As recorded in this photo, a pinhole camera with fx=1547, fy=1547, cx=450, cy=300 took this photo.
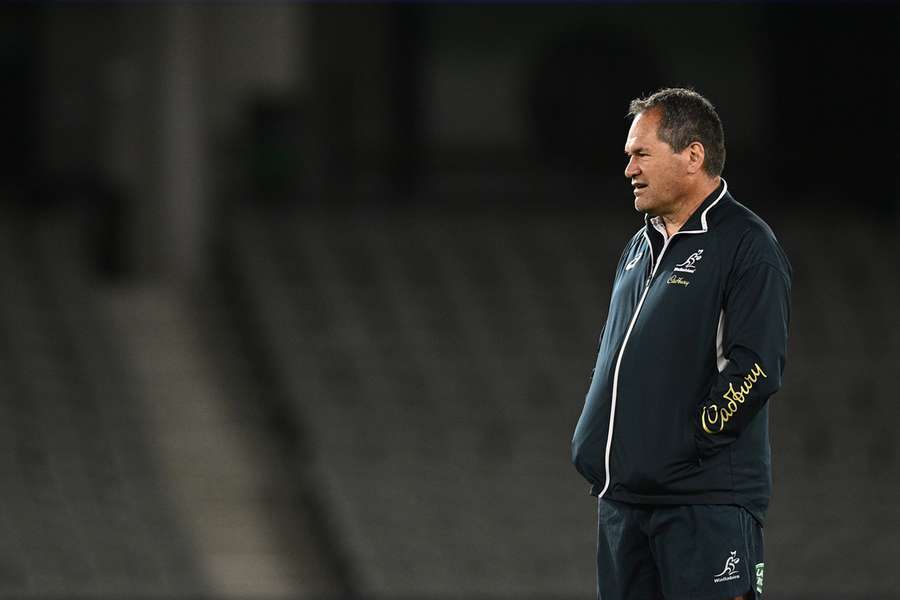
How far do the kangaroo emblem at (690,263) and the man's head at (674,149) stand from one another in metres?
0.12

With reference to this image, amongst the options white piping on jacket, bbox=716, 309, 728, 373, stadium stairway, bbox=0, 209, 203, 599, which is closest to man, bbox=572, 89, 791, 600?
white piping on jacket, bbox=716, 309, 728, 373

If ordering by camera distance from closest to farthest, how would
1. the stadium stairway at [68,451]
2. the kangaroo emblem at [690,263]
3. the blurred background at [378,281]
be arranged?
the kangaroo emblem at [690,263]
the stadium stairway at [68,451]
the blurred background at [378,281]

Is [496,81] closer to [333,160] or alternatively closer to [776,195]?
[333,160]

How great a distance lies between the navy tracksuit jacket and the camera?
9.37ft

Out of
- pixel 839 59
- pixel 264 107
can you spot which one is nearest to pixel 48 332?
pixel 264 107

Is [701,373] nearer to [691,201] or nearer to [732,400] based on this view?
[732,400]

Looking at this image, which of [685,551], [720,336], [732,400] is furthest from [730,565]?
[720,336]

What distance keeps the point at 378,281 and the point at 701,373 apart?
324 inches

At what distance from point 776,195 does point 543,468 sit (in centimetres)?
308

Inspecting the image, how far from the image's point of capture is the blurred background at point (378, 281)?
9836 millimetres

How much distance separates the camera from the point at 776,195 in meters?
11.8

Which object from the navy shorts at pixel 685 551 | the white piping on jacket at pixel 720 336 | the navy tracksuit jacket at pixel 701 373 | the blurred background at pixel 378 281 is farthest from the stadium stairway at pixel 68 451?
the white piping on jacket at pixel 720 336

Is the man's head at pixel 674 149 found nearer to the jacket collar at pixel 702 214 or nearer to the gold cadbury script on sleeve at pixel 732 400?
the jacket collar at pixel 702 214

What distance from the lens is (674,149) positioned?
298 centimetres
